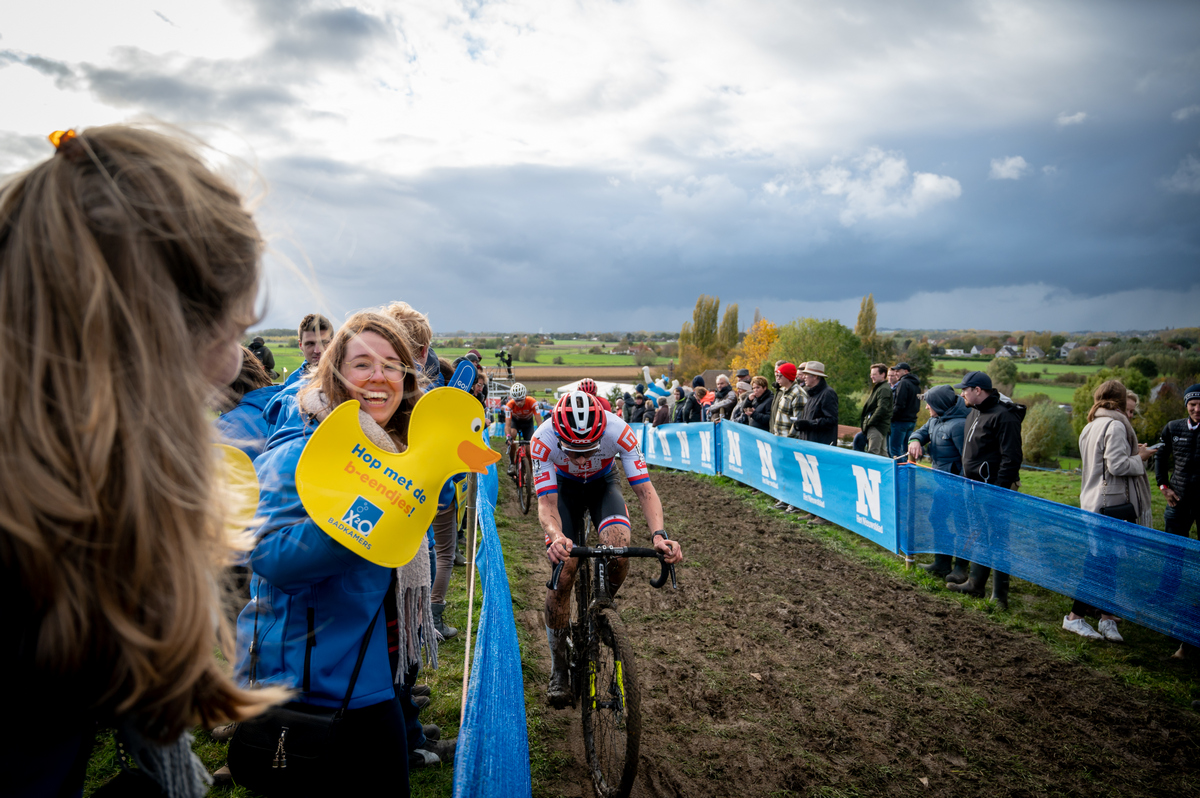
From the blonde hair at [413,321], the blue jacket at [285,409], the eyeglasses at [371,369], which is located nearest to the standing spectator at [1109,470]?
the blonde hair at [413,321]

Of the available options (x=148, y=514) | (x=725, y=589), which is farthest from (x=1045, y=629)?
(x=148, y=514)

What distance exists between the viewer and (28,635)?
0.72m

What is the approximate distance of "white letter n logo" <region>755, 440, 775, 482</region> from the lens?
36.3 ft

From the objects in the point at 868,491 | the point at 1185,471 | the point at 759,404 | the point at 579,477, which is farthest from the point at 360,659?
the point at 759,404

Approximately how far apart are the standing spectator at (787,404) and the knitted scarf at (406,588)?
8.94 meters

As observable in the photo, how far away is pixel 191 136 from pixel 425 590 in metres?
1.74

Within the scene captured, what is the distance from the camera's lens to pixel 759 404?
12.7 meters

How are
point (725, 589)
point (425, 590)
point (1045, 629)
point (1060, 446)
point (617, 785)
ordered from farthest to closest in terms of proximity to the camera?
point (1060, 446), point (725, 589), point (1045, 629), point (617, 785), point (425, 590)

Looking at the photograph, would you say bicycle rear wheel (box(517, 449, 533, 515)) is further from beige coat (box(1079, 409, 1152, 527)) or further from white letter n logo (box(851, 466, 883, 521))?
beige coat (box(1079, 409, 1152, 527))

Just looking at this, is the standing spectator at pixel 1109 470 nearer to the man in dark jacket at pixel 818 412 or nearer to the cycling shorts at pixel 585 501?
the man in dark jacket at pixel 818 412

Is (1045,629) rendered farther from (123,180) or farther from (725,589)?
(123,180)

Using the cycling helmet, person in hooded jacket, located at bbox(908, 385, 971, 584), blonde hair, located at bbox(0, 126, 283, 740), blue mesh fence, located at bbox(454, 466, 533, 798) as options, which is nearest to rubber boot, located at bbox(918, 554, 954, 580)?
person in hooded jacket, located at bbox(908, 385, 971, 584)

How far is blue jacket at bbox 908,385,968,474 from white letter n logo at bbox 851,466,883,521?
729mm

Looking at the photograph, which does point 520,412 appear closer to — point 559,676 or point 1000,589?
point 559,676
